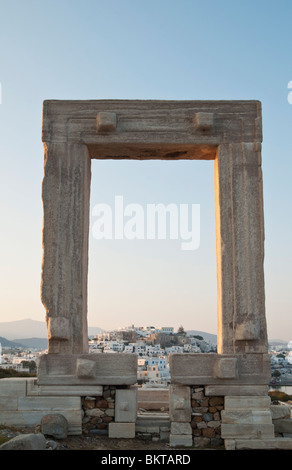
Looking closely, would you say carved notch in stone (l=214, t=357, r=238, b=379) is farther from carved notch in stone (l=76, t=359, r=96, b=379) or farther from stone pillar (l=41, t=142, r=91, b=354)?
stone pillar (l=41, t=142, r=91, b=354)

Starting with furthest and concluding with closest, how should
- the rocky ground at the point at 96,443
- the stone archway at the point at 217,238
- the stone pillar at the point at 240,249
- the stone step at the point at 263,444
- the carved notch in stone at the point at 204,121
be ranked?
the carved notch in stone at the point at 204,121 < the stone pillar at the point at 240,249 < the stone archway at the point at 217,238 < the stone step at the point at 263,444 < the rocky ground at the point at 96,443

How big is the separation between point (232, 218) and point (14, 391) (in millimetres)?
4584

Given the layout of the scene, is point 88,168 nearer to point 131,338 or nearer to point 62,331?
point 62,331

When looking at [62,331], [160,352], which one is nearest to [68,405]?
[62,331]

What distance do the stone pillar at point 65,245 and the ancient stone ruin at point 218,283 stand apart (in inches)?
0.7

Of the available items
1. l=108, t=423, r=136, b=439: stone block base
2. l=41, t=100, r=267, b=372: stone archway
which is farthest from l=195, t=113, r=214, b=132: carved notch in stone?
l=108, t=423, r=136, b=439: stone block base

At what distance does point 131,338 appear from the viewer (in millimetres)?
56969

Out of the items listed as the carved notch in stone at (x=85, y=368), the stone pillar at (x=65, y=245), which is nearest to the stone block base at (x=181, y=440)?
the carved notch in stone at (x=85, y=368)

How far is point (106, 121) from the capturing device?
30.7 ft

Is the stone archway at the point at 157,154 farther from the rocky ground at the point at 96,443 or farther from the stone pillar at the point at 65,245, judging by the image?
the rocky ground at the point at 96,443

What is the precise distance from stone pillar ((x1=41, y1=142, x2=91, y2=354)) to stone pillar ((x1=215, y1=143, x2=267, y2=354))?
2.32 meters

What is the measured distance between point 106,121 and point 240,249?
3.18 metres

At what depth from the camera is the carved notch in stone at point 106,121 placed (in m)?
9.35

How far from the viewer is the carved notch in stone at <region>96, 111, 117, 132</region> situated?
935cm
